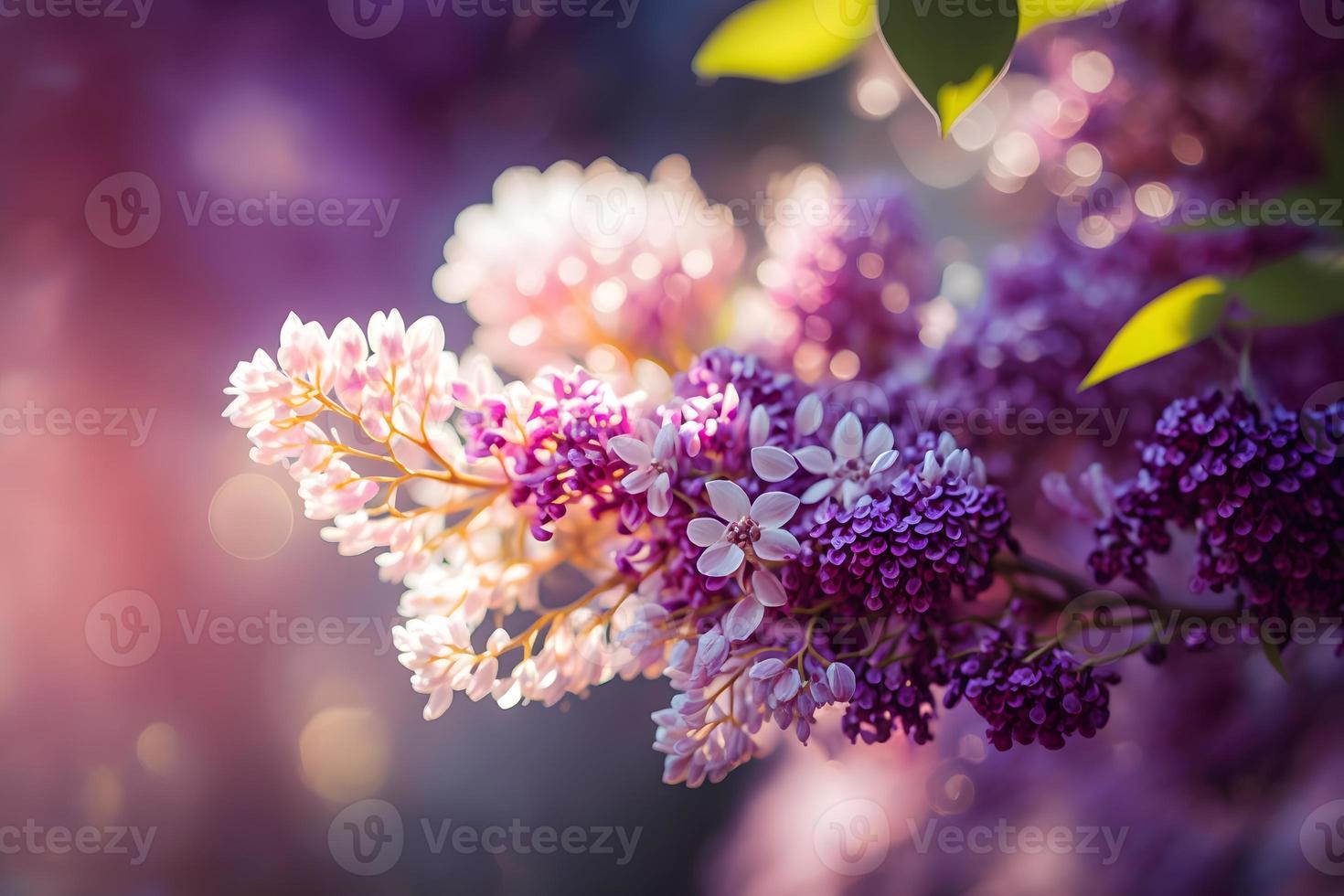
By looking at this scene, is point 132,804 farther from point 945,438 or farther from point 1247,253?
point 1247,253

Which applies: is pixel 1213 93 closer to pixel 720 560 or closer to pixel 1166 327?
pixel 1166 327

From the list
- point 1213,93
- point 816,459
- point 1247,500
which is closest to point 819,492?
point 816,459

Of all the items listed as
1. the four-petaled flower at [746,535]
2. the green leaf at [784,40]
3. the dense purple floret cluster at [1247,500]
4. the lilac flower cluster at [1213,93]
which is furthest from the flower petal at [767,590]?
the lilac flower cluster at [1213,93]

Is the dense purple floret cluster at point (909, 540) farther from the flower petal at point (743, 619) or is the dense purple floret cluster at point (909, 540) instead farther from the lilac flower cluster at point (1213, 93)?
the lilac flower cluster at point (1213, 93)

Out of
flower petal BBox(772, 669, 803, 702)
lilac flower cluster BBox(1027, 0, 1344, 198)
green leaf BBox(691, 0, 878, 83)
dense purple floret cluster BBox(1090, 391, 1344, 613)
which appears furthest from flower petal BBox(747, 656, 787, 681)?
lilac flower cluster BBox(1027, 0, 1344, 198)

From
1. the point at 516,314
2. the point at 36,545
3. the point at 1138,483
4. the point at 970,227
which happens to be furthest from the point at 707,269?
the point at 36,545

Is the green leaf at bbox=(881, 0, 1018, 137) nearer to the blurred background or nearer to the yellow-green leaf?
the yellow-green leaf
